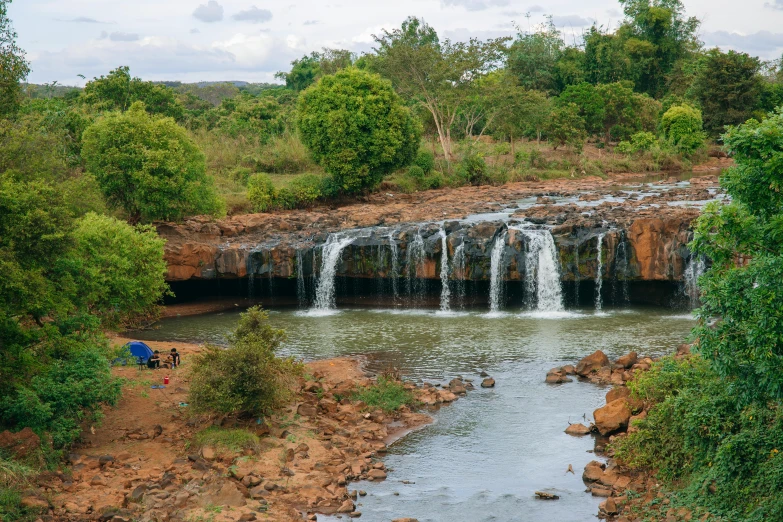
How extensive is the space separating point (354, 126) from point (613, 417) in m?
24.7

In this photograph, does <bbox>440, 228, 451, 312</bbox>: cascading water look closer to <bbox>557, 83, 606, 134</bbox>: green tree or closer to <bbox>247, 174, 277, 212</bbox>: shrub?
<bbox>247, 174, 277, 212</bbox>: shrub

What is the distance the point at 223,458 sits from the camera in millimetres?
14469

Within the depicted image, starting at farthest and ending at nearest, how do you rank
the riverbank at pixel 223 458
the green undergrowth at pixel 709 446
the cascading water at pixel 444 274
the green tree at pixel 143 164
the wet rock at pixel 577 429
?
1. the green tree at pixel 143 164
2. the cascading water at pixel 444 274
3. the wet rock at pixel 577 429
4. the riverbank at pixel 223 458
5. the green undergrowth at pixel 709 446

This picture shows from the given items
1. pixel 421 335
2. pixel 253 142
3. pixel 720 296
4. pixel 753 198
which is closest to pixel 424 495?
pixel 720 296

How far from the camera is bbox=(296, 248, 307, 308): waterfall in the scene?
28.7 meters

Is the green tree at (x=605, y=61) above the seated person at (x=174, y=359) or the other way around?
above

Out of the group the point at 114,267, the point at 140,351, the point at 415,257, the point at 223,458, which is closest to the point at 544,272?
the point at 415,257

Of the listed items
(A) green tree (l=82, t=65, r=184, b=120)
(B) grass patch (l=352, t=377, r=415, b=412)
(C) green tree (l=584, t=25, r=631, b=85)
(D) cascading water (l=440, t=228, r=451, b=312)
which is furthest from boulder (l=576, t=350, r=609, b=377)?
(C) green tree (l=584, t=25, r=631, b=85)

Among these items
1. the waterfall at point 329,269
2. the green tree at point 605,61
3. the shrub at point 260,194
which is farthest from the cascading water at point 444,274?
the green tree at point 605,61

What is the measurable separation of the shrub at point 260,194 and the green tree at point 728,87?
1358 inches

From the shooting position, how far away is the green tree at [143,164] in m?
29.1

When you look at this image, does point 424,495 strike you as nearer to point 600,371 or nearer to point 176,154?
point 600,371

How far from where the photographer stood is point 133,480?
13.5 meters

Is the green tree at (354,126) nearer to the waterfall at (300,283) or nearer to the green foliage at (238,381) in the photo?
the waterfall at (300,283)
